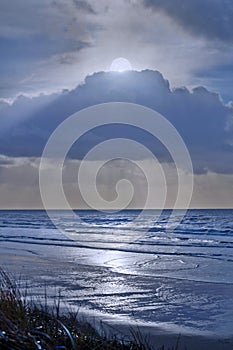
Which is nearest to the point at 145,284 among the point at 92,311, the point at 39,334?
the point at 92,311

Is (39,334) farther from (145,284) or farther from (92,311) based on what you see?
(145,284)

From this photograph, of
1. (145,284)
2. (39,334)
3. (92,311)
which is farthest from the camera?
(145,284)

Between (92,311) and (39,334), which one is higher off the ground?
(39,334)

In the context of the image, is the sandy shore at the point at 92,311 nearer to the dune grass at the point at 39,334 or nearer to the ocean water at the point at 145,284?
the ocean water at the point at 145,284

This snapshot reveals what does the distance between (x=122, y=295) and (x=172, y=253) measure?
13307 mm

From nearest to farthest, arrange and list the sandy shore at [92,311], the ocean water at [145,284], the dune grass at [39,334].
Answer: the dune grass at [39,334] → the sandy shore at [92,311] → the ocean water at [145,284]

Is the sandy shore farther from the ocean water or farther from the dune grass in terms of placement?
the dune grass

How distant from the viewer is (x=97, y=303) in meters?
11.7

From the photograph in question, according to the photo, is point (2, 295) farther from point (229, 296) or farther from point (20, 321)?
point (229, 296)

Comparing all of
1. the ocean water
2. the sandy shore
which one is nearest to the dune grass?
the sandy shore

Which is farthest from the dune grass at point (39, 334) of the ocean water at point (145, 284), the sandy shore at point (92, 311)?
the ocean water at point (145, 284)

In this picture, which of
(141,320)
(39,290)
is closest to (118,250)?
(39,290)

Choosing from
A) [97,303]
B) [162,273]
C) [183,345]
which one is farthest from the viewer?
[162,273]

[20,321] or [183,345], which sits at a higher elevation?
[20,321]
